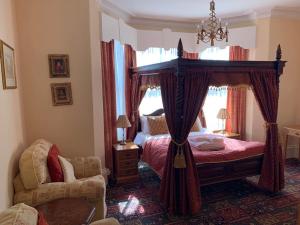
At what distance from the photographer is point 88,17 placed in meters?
3.16

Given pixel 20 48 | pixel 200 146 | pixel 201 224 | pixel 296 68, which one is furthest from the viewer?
pixel 296 68

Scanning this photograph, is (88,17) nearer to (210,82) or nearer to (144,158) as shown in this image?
(210,82)

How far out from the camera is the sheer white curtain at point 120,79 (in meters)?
4.33

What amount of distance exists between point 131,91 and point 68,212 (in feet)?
9.99

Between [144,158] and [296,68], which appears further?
[296,68]

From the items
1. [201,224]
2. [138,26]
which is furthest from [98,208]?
[138,26]

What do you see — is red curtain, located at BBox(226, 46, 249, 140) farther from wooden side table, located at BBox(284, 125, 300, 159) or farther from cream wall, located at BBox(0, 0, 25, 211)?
cream wall, located at BBox(0, 0, 25, 211)

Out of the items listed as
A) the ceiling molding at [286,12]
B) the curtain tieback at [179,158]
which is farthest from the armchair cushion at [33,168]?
the ceiling molding at [286,12]

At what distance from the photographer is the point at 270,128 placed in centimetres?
335

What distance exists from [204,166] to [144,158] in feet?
4.01

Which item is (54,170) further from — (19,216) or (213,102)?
(213,102)

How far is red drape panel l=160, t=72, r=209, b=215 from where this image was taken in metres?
2.85

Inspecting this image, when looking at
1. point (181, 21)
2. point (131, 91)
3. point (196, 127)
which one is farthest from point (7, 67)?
point (181, 21)

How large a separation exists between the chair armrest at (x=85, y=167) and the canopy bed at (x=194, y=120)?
857mm
